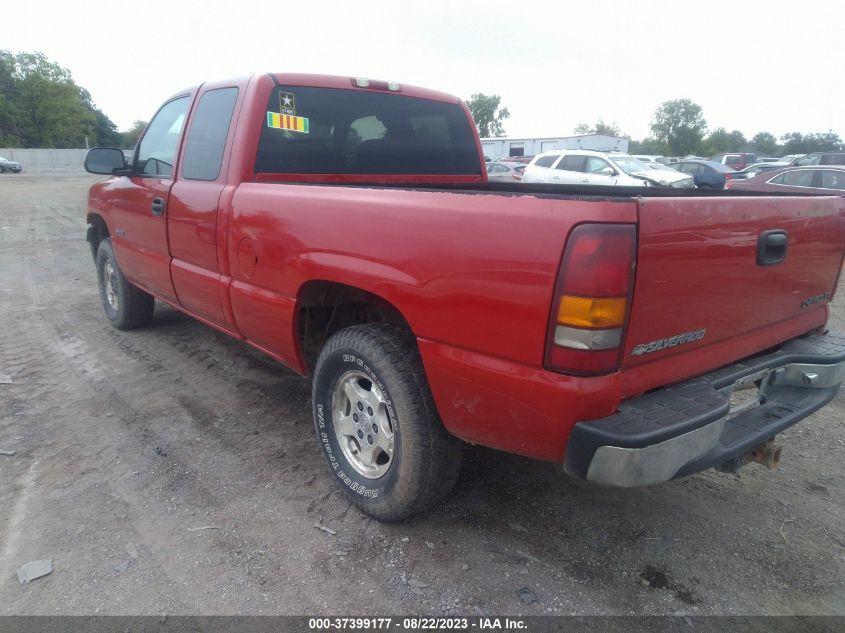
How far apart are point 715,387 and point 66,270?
8199 millimetres

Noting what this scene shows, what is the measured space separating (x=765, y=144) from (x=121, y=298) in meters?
104

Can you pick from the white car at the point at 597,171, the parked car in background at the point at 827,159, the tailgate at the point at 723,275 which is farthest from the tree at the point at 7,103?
the tailgate at the point at 723,275

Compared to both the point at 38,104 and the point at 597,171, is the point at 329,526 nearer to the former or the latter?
the point at 597,171

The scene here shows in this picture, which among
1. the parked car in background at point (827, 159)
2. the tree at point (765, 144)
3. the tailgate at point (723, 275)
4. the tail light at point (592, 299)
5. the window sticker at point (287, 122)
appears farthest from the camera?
the tree at point (765, 144)

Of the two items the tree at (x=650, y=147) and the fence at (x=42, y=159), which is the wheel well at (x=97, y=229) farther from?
the tree at (x=650, y=147)

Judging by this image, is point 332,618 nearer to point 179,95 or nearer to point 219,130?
point 219,130

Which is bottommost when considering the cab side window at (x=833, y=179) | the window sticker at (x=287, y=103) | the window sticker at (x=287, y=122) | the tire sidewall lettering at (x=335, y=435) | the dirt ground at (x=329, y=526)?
the dirt ground at (x=329, y=526)

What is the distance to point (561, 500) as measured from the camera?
9.25 ft

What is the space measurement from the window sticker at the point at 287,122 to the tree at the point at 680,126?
8335cm

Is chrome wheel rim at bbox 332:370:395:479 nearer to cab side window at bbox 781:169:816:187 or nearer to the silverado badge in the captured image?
the silverado badge

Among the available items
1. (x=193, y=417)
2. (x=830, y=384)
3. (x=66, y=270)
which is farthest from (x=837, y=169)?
(x=66, y=270)

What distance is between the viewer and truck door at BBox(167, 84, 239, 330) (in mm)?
3273

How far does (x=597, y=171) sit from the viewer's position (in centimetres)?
1523

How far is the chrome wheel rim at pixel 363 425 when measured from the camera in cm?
254
